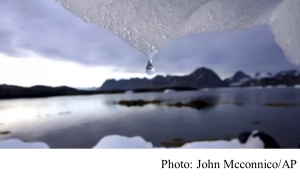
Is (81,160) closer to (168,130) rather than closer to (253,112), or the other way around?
(168,130)

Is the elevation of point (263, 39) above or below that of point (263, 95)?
above

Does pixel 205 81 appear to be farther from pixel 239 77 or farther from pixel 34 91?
pixel 34 91

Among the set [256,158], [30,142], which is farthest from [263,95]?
[30,142]

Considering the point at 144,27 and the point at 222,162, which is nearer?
the point at 144,27

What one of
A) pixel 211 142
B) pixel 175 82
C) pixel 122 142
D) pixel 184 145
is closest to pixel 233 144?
pixel 211 142

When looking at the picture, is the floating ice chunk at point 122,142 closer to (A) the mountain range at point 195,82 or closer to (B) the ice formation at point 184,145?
(B) the ice formation at point 184,145

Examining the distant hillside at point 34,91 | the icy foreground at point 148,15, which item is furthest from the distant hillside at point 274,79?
the icy foreground at point 148,15

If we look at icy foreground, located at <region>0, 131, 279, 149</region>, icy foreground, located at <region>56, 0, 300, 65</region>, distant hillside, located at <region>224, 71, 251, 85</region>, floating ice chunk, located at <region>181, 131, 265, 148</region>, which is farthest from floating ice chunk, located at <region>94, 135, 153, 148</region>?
icy foreground, located at <region>56, 0, 300, 65</region>
